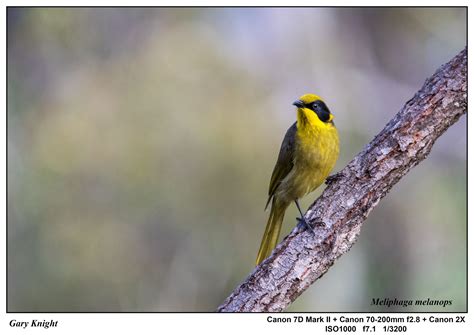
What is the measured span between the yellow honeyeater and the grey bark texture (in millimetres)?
1065

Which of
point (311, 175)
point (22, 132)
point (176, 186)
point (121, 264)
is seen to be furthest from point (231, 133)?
point (311, 175)

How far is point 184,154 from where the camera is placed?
7699 millimetres

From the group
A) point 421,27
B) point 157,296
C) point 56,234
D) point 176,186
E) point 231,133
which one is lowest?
point 157,296

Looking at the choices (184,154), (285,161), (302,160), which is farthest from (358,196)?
(184,154)

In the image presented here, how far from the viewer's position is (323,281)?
6.76m

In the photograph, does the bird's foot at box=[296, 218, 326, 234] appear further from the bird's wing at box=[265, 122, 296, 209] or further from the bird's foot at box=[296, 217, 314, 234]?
the bird's wing at box=[265, 122, 296, 209]

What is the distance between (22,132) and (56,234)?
1.48 meters

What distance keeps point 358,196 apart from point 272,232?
1282 millimetres

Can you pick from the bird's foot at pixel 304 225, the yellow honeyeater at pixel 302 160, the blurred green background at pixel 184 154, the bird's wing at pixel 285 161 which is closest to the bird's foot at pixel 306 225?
the bird's foot at pixel 304 225

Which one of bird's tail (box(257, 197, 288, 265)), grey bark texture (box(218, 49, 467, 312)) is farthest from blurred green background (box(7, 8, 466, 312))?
grey bark texture (box(218, 49, 467, 312))

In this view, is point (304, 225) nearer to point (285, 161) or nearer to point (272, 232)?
point (272, 232)

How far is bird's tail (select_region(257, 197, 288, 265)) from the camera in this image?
4523 mm

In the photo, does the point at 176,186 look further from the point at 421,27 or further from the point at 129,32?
the point at 421,27

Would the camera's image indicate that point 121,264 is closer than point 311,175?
No
